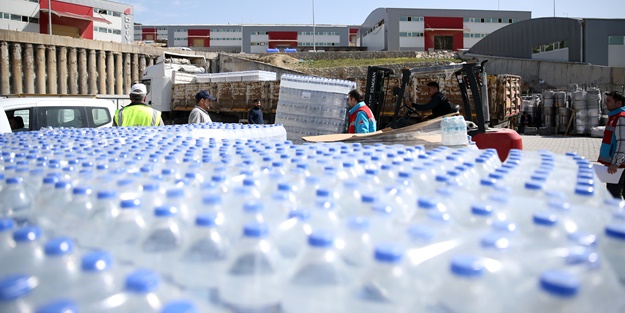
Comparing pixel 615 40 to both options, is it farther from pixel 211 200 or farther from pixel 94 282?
pixel 94 282

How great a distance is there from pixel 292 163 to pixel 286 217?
1.00 m

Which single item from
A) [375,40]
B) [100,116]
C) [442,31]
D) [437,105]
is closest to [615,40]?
[442,31]

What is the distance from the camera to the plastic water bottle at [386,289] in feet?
3.89

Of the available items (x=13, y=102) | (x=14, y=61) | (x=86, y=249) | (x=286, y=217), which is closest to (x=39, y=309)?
(x=86, y=249)

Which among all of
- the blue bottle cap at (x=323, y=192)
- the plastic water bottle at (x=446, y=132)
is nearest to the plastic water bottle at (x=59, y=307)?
the blue bottle cap at (x=323, y=192)

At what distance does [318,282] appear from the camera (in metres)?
1.24

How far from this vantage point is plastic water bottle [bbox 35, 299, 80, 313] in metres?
1.02

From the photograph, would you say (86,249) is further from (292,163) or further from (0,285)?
(292,163)

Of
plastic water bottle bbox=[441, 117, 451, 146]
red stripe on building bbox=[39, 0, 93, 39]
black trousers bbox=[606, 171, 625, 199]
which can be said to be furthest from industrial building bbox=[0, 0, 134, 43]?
black trousers bbox=[606, 171, 625, 199]

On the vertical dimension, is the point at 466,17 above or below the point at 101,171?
above

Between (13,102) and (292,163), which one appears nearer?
(292,163)

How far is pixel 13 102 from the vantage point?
7.20 m

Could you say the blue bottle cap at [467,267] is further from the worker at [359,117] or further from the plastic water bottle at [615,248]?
the worker at [359,117]

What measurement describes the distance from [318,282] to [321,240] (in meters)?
0.11
